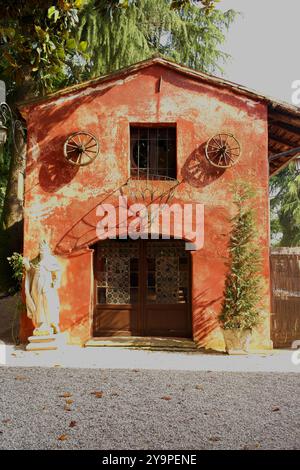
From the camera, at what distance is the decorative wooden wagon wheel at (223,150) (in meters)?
10.3

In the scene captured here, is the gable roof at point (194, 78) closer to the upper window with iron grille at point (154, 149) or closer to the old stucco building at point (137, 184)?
the old stucco building at point (137, 184)

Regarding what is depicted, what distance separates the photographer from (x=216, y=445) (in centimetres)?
433

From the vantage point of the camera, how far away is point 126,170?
34.0 feet

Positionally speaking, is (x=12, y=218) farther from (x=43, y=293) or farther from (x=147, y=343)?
(x=147, y=343)

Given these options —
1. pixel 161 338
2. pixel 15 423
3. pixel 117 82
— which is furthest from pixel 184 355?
pixel 117 82

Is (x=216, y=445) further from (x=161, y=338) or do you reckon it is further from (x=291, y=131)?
(x=291, y=131)

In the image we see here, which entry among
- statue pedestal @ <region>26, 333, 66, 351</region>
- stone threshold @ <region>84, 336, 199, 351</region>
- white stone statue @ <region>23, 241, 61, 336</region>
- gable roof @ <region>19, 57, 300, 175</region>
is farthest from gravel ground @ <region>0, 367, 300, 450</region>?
gable roof @ <region>19, 57, 300, 175</region>

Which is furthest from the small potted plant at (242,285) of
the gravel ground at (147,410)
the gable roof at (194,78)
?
the gable roof at (194,78)

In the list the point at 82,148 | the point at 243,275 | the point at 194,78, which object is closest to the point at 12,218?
the point at 82,148

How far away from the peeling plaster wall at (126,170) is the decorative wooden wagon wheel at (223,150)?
0.16 meters

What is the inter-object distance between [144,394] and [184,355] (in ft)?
10.3

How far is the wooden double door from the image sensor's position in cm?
1055

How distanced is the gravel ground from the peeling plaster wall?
109 inches

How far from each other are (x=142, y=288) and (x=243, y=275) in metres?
2.49
